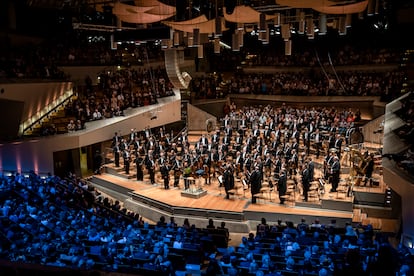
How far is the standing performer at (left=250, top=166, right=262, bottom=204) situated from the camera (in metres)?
14.3

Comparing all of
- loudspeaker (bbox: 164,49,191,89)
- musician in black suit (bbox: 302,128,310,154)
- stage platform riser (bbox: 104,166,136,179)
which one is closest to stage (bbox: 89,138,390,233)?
musician in black suit (bbox: 302,128,310,154)

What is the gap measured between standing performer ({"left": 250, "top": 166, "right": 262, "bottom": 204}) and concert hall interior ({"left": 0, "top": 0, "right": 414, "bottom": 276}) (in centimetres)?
3

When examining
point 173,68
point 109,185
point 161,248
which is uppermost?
point 173,68

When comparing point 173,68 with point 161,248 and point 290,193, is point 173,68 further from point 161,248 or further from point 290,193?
point 161,248

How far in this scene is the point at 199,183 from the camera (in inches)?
666

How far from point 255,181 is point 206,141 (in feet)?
13.6

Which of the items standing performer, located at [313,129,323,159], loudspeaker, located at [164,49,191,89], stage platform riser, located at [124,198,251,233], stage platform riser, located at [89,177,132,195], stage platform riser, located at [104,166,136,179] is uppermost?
loudspeaker, located at [164,49,191,89]

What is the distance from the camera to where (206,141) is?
1805 centimetres

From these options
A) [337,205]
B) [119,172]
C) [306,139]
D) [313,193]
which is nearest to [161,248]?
[337,205]

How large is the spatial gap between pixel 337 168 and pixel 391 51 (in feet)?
41.7

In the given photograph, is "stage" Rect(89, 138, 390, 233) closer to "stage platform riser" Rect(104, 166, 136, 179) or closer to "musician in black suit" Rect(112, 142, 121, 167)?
"stage platform riser" Rect(104, 166, 136, 179)

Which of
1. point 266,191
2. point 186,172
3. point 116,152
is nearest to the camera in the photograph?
point 266,191

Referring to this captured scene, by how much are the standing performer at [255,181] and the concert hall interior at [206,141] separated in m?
0.03

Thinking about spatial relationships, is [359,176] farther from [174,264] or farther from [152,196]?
[174,264]
